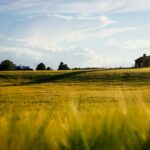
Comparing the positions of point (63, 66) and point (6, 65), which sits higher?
point (6, 65)

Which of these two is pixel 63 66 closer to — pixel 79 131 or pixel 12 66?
pixel 12 66

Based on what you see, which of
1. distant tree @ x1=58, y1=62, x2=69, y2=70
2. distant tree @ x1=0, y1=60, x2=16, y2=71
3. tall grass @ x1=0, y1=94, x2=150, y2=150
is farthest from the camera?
distant tree @ x1=58, y1=62, x2=69, y2=70

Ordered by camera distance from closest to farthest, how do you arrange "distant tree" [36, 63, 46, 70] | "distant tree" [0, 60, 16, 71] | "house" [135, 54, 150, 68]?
"distant tree" [0, 60, 16, 71], "distant tree" [36, 63, 46, 70], "house" [135, 54, 150, 68]

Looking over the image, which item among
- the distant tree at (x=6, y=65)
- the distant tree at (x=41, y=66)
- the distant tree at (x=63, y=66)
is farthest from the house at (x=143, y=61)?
the distant tree at (x=6, y=65)

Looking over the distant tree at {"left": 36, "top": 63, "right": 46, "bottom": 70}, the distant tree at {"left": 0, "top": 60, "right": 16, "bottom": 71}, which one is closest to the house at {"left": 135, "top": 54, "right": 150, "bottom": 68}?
the distant tree at {"left": 36, "top": 63, "right": 46, "bottom": 70}

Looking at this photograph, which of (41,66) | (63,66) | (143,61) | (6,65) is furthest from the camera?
(63,66)

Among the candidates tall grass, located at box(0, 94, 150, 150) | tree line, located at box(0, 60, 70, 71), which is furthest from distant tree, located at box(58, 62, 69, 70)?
tall grass, located at box(0, 94, 150, 150)

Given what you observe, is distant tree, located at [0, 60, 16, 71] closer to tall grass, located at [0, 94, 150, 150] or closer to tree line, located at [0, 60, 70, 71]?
tree line, located at [0, 60, 70, 71]

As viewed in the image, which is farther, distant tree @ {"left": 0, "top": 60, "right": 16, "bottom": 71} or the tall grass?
distant tree @ {"left": 0, "top": 60, "right": 16, "bottom": 71}

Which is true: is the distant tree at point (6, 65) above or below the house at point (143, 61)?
below

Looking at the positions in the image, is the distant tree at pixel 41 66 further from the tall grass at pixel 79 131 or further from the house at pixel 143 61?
the tall grass at pixel 79 131

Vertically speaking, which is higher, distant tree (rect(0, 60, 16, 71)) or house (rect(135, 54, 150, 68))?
house (rect(135, 54, 150, 68))

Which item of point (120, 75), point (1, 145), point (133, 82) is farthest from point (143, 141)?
point (120, 75)

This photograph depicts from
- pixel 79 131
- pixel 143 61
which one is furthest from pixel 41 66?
pixel 79 131
